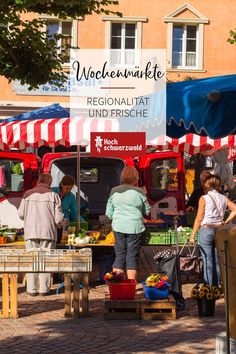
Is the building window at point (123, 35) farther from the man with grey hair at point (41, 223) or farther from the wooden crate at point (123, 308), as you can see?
the wooden crate at point (123, 308)

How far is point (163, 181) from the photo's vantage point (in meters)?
16.4

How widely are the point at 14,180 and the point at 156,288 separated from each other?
251 inches

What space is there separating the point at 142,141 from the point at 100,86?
3.90 ft

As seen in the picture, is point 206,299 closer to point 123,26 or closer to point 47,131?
point 47,131

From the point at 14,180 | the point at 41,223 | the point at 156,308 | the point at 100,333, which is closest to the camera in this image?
the point at 100,333

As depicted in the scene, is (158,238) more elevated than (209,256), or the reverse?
A: (158,238)

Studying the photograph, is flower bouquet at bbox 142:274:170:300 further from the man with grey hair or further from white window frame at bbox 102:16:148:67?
white window frame at bbox 102:16:148:67

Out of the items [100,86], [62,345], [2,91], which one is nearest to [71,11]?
[100,86]

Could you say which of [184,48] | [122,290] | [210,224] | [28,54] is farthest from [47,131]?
[184,48]

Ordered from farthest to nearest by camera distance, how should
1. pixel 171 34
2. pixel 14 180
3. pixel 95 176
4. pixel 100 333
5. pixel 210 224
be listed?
1. pixel 171 34
2. pixel 14 180
3. pixel 95 176
4. pixel 210 224
5. pixel 100 333

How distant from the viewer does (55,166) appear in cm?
1522

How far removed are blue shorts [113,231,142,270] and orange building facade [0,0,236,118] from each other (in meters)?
22.5

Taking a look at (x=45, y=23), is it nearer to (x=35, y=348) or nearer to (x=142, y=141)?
(x=142, y=141)

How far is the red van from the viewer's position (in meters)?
15.2
